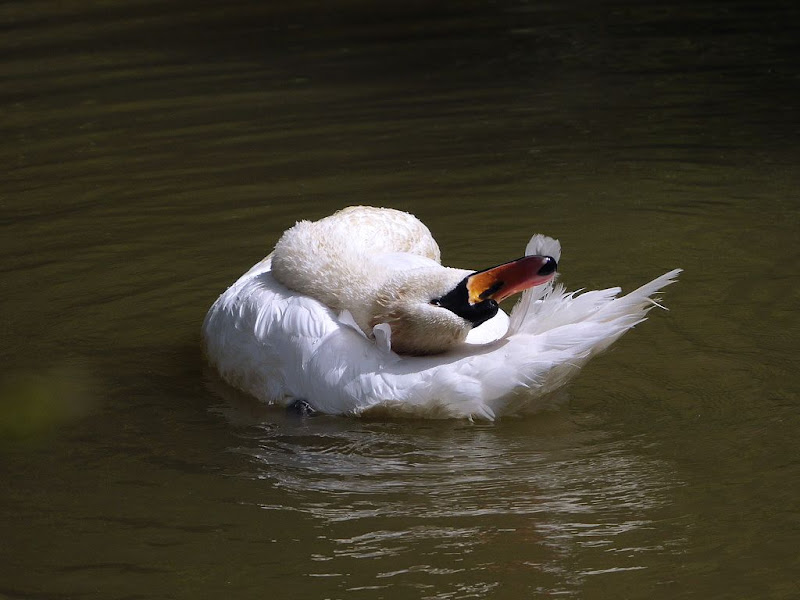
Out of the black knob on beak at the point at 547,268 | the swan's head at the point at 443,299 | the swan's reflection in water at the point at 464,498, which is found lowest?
the swan's reflection in water at the point at 464,498

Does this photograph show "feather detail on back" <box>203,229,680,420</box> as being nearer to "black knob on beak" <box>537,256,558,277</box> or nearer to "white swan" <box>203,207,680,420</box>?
"white swan" <box>203,207,680,420</box>

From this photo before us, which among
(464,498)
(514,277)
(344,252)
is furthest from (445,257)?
(464,498)

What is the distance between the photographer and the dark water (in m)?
4.18

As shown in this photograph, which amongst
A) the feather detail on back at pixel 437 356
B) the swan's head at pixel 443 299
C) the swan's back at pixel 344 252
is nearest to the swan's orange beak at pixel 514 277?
the swan's head at pixel 443 299

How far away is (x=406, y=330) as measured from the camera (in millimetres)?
5039

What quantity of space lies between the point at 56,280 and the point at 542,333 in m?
3.04

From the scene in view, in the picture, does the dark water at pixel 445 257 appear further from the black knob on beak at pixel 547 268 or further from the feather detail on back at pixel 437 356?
the black knob on beak at pixel 547 268

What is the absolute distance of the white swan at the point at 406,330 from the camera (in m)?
4.79

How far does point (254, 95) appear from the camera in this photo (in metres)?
10.4

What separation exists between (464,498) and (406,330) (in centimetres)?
83

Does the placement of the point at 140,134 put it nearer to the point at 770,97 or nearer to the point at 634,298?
the point at 770,97

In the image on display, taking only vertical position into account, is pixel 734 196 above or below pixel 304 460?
above

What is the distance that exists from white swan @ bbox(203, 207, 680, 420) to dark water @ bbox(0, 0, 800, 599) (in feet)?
0.55

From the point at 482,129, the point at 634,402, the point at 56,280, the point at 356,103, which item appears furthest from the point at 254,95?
the point at 634,402
